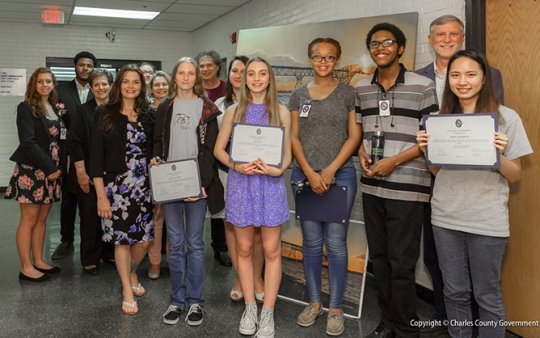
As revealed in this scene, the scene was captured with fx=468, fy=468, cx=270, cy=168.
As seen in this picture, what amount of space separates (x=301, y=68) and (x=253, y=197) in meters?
1.71

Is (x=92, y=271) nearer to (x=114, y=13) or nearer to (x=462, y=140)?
(x=462, y=140)

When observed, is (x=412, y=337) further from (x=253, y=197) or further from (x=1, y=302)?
(x=1, y=302)

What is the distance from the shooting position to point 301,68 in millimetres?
4078

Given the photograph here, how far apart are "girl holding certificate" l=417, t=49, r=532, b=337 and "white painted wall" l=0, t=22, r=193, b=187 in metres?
7.80

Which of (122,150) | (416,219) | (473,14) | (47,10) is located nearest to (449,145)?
(416,219)

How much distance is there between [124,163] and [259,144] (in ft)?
3.28

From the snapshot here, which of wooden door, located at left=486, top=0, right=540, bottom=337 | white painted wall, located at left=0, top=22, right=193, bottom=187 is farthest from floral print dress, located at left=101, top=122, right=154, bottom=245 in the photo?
white painted wall, located at left=0, top=22, right=193, bottom=187

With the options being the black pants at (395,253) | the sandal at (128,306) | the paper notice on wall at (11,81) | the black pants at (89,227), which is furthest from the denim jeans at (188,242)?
the paper notice on wall at (11,81)

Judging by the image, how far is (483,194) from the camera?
223cm

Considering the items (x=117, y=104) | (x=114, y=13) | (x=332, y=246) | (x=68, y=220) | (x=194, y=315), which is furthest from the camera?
(x=114, y=13)

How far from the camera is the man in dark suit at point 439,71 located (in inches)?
108

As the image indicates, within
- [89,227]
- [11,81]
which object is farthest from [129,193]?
[11,81]

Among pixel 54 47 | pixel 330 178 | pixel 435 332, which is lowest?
pixel 435 332

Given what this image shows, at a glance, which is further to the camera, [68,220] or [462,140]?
[68,220]
